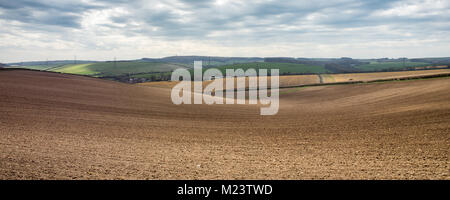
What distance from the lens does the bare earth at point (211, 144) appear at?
1054 centimetres

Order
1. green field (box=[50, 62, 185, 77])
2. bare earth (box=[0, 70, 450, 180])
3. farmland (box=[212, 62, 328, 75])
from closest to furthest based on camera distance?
bare earth (box=[0, 70, 450, 180]) → farmland (box=[212, 62, 328, 75]) → green field (box=[50, 62, 185, 77])

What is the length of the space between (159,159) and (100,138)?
5.51 m

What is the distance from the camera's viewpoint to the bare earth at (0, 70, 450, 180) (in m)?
10.5

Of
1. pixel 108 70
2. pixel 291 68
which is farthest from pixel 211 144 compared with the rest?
pixel 108 70

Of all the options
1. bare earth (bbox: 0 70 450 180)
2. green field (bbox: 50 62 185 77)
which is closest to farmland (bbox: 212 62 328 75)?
green field (bbox: 50 62 185 77)

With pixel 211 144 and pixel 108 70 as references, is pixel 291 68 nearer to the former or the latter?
pixel 108 70

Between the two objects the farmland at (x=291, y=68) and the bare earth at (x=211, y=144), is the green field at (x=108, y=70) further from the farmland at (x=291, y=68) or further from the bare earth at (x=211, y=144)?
the bare earth at (x=211, y=144)

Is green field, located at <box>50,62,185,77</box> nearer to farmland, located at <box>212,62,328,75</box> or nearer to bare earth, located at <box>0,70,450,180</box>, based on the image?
farmland, located at <box>212,62,328,75</box>

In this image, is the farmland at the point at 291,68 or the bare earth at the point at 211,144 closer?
the bare earth at the point at 211,144

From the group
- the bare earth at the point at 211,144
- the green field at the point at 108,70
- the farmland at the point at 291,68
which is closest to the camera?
the bare earth at the point at 211,144

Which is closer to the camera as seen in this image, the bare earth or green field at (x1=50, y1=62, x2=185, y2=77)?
the bare earth

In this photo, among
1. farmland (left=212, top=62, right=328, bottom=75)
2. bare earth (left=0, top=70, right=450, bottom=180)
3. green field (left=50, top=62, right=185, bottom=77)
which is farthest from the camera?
green field (left=50, top=62, right=185, bottom=77)

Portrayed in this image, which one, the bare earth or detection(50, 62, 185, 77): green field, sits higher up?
detection(50, 62, 185, 77): green field

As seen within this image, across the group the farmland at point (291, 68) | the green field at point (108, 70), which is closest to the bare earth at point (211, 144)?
the farmland at point (291, 68)
